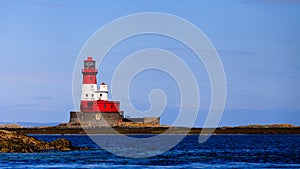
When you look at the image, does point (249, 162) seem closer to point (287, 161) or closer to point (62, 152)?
point (287, 161)

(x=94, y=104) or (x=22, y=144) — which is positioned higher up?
(x=94, y=104)

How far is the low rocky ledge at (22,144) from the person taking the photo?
57156 millimetres

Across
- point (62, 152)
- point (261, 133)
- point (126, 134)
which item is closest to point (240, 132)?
point (261, 133)

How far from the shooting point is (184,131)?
134125 mm

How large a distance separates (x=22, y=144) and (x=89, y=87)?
171 ft

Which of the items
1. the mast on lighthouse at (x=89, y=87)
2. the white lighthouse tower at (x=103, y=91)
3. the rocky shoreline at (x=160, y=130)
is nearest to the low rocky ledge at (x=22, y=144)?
the mast on lighthouse at (x=89, y=87)

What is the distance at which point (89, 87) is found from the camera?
11050 cm

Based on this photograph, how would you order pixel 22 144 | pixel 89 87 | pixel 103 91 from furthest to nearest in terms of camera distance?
pixel 103 91, pixel 89 87, pixel 22 144

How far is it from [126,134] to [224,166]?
6979 centimetres

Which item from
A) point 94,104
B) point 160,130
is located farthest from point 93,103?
point 160,130

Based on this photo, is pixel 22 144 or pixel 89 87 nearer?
pixel 22 144

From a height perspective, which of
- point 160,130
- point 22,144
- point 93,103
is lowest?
point 22,144

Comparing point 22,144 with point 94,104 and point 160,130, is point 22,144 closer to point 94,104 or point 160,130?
point 94,104

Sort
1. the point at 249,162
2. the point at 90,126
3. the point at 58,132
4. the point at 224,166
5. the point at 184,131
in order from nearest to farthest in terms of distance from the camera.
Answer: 1. the point at 224,166
2. the point at 249,162
3. the point at 90,126
4. the point at 58,132
5. the point at 184,131
